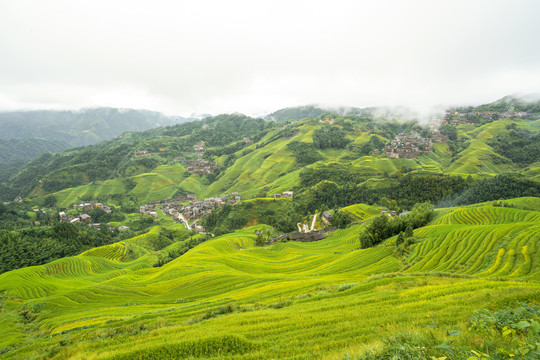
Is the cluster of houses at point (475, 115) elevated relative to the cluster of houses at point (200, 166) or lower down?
elevated

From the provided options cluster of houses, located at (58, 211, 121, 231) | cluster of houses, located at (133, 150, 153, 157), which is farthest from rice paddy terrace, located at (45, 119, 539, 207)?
cluster of houses, located at (133, 150, 153, 157)

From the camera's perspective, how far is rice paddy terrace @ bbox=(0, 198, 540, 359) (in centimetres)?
798

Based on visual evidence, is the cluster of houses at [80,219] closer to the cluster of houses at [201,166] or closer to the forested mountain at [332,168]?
the forested mountain at [332,168]

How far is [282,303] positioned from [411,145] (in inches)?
6192

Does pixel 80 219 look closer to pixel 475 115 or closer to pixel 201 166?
pixel 201 166

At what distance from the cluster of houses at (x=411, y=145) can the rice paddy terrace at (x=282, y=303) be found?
3872 inches

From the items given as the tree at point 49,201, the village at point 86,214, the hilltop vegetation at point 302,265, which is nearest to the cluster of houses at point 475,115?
the hilltop vegetation at point 302,265

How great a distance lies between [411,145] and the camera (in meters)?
142

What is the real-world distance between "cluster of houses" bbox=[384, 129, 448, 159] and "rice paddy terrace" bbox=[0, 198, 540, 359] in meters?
98.3

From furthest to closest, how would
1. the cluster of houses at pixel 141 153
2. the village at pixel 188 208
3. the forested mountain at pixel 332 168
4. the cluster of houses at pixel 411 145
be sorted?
the cluster of houses at pixel 141 153 → the cluster of houses at pixel 411 145 → the village at pixel 188 208 → the forested mountain at pixel 332 168

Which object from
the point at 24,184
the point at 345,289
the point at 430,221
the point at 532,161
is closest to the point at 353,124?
the point at 532,161

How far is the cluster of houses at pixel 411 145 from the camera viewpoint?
427 ft

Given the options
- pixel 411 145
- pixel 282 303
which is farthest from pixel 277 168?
pixel 282 303

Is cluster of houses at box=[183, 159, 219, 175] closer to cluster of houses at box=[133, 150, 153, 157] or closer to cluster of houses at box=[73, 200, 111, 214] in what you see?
cluster of houses at box=[133, 150, 153, 157]
